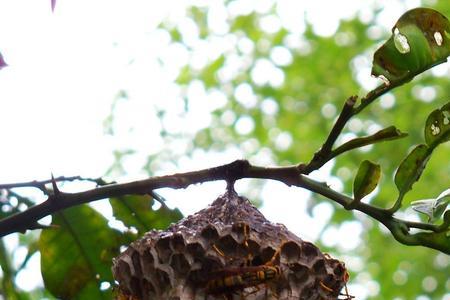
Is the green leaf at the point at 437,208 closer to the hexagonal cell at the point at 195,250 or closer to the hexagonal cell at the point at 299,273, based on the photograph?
the hexagonal cell at the point at 299,273

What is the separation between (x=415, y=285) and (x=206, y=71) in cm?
278

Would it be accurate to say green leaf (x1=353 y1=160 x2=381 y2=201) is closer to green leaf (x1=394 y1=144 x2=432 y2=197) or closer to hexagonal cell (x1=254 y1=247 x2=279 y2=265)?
green leaf (x1=394 y1=144 x2=432 y2=197)

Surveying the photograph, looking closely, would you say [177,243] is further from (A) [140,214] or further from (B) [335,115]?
(B) [335,115]

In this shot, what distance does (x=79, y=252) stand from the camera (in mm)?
1803

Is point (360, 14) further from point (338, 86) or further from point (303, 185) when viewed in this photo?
point (303, 185)

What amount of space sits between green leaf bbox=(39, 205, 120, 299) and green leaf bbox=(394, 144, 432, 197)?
65cm

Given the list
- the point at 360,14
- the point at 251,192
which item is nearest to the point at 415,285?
the point at 251,192

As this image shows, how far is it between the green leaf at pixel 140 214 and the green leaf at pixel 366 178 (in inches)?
21.3

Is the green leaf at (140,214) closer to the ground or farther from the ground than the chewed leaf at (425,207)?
farther from the ground

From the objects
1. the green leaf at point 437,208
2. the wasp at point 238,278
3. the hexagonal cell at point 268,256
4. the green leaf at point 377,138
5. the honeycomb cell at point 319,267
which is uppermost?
the green leaf at point 377,138

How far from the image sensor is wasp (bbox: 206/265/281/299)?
1.14 meters

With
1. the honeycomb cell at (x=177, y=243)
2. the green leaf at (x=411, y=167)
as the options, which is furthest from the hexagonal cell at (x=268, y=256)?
the green leaf at (x=411, y=167)

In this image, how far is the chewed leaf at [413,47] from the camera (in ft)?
4.46

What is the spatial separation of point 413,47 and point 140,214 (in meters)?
0.69
